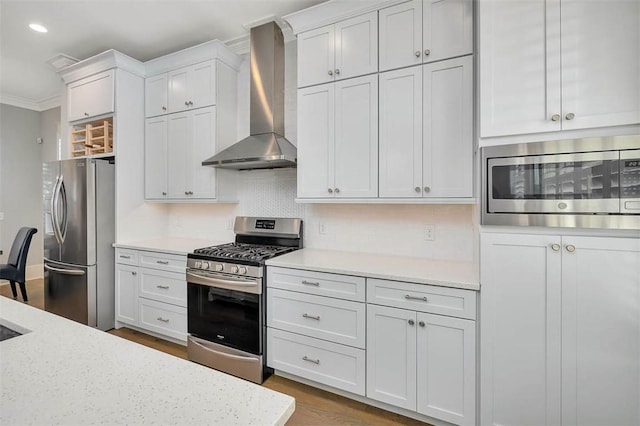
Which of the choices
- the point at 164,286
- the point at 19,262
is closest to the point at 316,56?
the point at 164,286

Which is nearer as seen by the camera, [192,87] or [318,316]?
[318,316]

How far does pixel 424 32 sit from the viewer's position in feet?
6.30

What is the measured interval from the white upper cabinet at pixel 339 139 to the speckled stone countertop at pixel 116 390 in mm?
1636

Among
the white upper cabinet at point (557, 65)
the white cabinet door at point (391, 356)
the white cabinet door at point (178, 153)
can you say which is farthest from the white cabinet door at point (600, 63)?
the white cabinet door at point (178, 153)

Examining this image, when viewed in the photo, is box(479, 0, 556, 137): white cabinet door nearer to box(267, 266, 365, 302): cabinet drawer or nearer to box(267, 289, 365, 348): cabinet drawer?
box(267, 266, 365, 302): cabinet drawer

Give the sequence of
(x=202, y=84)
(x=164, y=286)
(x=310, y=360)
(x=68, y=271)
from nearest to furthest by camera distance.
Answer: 1. (x=310, y=360)
2. (x=164, y=286)
3. (x=202, y=84)
4. (x=68, y=271)

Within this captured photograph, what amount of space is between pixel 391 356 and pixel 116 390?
4.99 ft

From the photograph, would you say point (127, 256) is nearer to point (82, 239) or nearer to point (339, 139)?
point (82, 239)

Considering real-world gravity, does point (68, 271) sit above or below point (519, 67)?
below

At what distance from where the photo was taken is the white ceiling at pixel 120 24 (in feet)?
7.81

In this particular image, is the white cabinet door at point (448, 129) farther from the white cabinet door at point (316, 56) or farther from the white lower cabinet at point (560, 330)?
the white cabinet door at point (316, 56)

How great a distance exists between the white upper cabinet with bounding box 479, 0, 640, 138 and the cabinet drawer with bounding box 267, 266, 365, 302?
115 centimetres

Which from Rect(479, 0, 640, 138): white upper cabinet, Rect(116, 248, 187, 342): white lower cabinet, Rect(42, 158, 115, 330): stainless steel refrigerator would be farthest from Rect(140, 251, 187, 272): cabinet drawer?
Rect(479, 0, 640, 138): white upper cabinet

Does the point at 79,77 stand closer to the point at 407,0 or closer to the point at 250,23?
the point at 250,23
